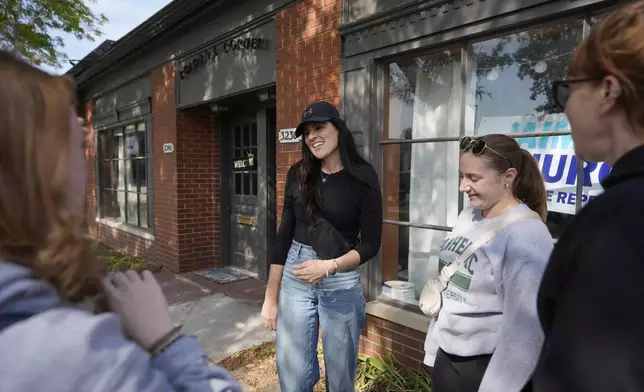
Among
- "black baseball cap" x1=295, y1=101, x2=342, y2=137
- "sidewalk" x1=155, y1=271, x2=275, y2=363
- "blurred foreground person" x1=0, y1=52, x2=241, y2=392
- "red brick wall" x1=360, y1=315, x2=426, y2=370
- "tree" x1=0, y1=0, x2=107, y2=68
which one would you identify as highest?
"tree" x1=0, y1=0, x2=107, y2=68

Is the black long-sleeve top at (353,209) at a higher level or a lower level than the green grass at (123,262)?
higher

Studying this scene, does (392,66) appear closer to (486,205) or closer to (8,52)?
(486,205)

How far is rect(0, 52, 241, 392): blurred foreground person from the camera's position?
0.67 metres

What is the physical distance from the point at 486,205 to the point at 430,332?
0.68m

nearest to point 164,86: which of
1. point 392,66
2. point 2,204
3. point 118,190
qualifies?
point 118,190

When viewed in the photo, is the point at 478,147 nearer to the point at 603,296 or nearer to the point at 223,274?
the point at 603,296

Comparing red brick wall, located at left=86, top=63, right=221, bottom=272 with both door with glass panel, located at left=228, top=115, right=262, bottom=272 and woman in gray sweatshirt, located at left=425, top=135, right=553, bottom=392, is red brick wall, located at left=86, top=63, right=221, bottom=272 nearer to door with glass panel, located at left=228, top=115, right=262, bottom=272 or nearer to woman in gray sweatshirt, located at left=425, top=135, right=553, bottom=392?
door with glass panel, located at left=228, top=115, right=262, bottom=272

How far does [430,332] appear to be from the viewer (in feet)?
6.73

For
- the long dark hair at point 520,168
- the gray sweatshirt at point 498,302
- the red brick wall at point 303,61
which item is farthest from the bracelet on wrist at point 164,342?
the red brick wall at point 303,61

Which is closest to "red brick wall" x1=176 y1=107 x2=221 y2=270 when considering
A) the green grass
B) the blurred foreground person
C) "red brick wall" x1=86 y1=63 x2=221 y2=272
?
"red brick wall" x1=86 y1=63 x2=221 y2=272

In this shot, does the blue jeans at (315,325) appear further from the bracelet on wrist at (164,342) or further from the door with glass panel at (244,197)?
the door with glass panel at (244,197)

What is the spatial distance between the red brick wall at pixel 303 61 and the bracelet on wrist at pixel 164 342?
10.1ft

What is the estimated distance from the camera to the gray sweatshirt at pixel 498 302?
5.10 feet

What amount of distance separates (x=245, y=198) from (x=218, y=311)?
1859 mm
